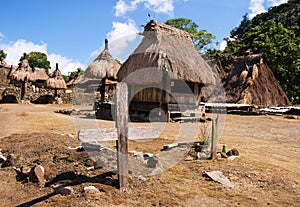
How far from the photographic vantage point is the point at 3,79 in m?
33.5

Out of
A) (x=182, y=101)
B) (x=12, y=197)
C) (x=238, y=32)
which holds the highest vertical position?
(x=238, y=32)

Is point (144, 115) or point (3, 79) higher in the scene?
point (3, 79)

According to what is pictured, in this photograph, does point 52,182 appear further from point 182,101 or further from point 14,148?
point 182,101

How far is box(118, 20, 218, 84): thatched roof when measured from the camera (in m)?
11.3

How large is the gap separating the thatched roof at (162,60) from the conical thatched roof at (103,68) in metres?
3.19

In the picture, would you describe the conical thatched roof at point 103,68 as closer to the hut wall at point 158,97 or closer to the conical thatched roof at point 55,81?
the hut wall at point 158,97

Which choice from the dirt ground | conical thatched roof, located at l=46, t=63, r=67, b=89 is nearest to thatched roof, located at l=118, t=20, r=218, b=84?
the dirt ground

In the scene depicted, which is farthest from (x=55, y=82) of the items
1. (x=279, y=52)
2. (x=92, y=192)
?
(x=92, y=192)

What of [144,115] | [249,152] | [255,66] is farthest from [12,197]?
[255,66]

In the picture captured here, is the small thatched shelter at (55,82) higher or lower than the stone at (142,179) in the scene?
higher

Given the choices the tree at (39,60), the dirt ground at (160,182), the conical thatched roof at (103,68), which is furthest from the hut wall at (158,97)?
the tree at (39,60)

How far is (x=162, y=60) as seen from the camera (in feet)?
36.3

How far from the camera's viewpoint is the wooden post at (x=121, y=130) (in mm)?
3645

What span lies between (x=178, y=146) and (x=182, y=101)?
22.1 feet
